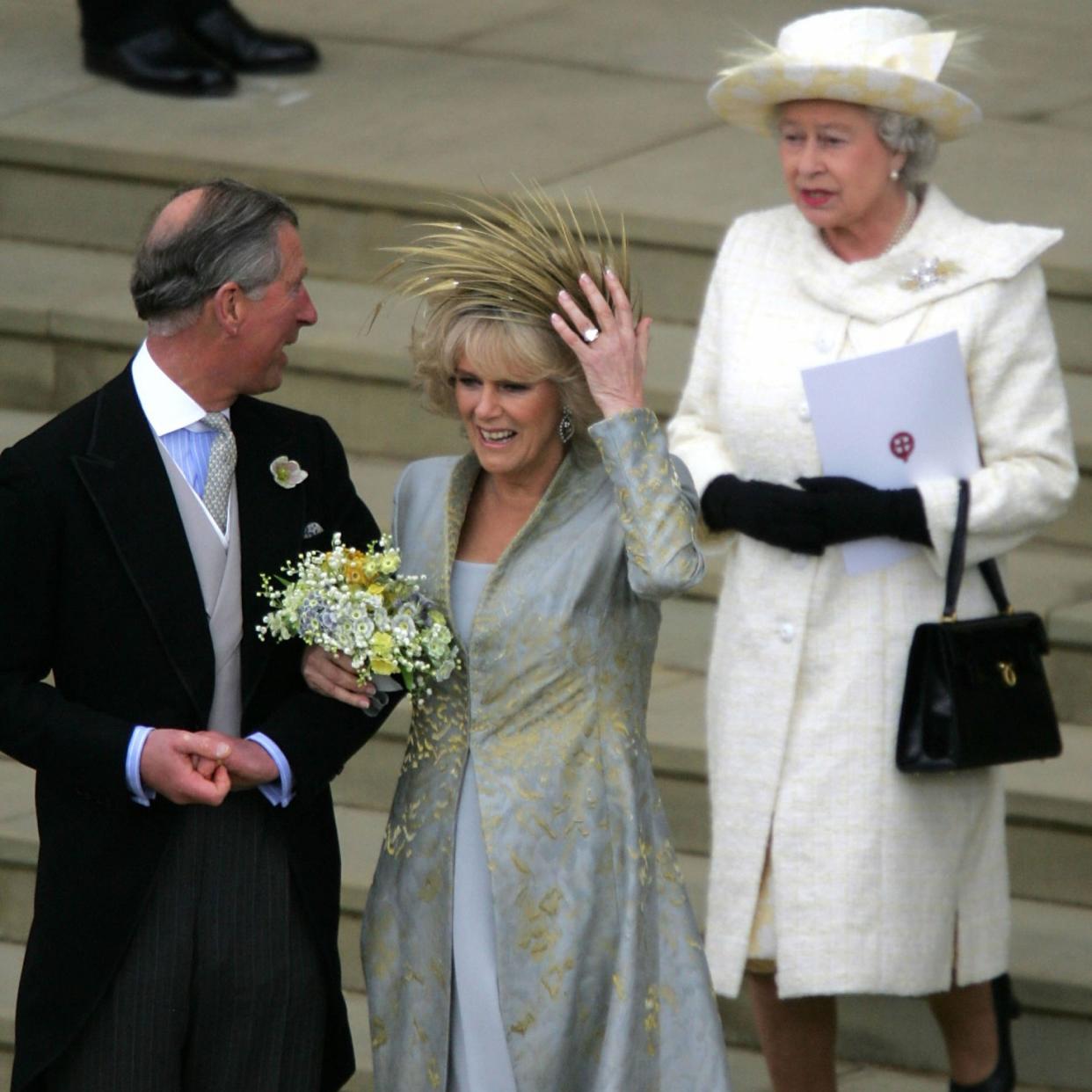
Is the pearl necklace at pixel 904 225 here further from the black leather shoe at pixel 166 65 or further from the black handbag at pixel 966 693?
the black leather shoe at pixel 166 65

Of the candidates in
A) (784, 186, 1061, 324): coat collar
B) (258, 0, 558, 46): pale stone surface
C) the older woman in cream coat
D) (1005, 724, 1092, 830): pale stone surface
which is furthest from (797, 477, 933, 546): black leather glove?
(258, 0, 558, 46): pale stone surface

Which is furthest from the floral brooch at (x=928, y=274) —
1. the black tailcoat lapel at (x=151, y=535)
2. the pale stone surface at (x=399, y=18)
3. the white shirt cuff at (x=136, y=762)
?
the pale stone surface at (x=399, y=18)

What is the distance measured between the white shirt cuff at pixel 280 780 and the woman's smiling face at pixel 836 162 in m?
1.26

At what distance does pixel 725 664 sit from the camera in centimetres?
399

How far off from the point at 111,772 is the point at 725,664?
1.24 m

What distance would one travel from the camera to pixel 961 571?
Result: 12.5 feet

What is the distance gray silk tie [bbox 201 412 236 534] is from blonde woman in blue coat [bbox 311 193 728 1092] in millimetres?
246

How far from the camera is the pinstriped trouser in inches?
125

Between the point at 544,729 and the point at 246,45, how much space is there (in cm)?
420

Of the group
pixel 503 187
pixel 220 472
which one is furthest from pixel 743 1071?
pixel 503 187

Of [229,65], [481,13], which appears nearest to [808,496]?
[229,65]

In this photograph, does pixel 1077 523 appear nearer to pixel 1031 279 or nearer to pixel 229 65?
pixel 1031 279

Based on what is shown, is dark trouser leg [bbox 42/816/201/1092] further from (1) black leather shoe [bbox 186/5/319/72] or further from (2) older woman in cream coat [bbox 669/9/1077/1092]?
(1) black leather shoe [bbox 186/5/319/72]

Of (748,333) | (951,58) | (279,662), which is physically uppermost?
(951,58)
